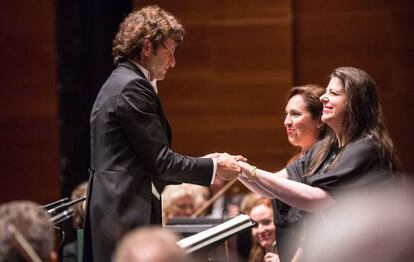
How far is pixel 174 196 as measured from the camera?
20.2 ft

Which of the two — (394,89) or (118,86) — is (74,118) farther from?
(118,86)

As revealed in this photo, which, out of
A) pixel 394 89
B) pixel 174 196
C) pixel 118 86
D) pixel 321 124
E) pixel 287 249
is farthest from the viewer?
pixel 394 89

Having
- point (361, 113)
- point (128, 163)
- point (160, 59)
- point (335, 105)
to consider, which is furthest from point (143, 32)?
point (361, 113)

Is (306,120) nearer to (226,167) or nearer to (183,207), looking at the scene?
(226,167)

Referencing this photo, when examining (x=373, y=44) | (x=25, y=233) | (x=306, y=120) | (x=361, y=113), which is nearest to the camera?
(x=25, y=233)

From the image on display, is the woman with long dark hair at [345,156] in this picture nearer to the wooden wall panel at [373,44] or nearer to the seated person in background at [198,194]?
the seated person in background at [198,194]

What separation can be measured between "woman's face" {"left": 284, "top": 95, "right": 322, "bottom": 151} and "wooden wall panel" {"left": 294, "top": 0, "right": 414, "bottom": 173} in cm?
227

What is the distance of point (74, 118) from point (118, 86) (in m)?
3.18

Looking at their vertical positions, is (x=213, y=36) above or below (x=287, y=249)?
above

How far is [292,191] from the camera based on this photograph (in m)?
3.96

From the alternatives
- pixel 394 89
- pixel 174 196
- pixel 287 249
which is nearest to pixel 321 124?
pixel 287 249

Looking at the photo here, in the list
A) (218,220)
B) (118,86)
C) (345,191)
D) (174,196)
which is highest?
(118,86)

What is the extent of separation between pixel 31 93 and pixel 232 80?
1.52m

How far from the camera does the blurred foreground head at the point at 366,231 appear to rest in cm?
373
